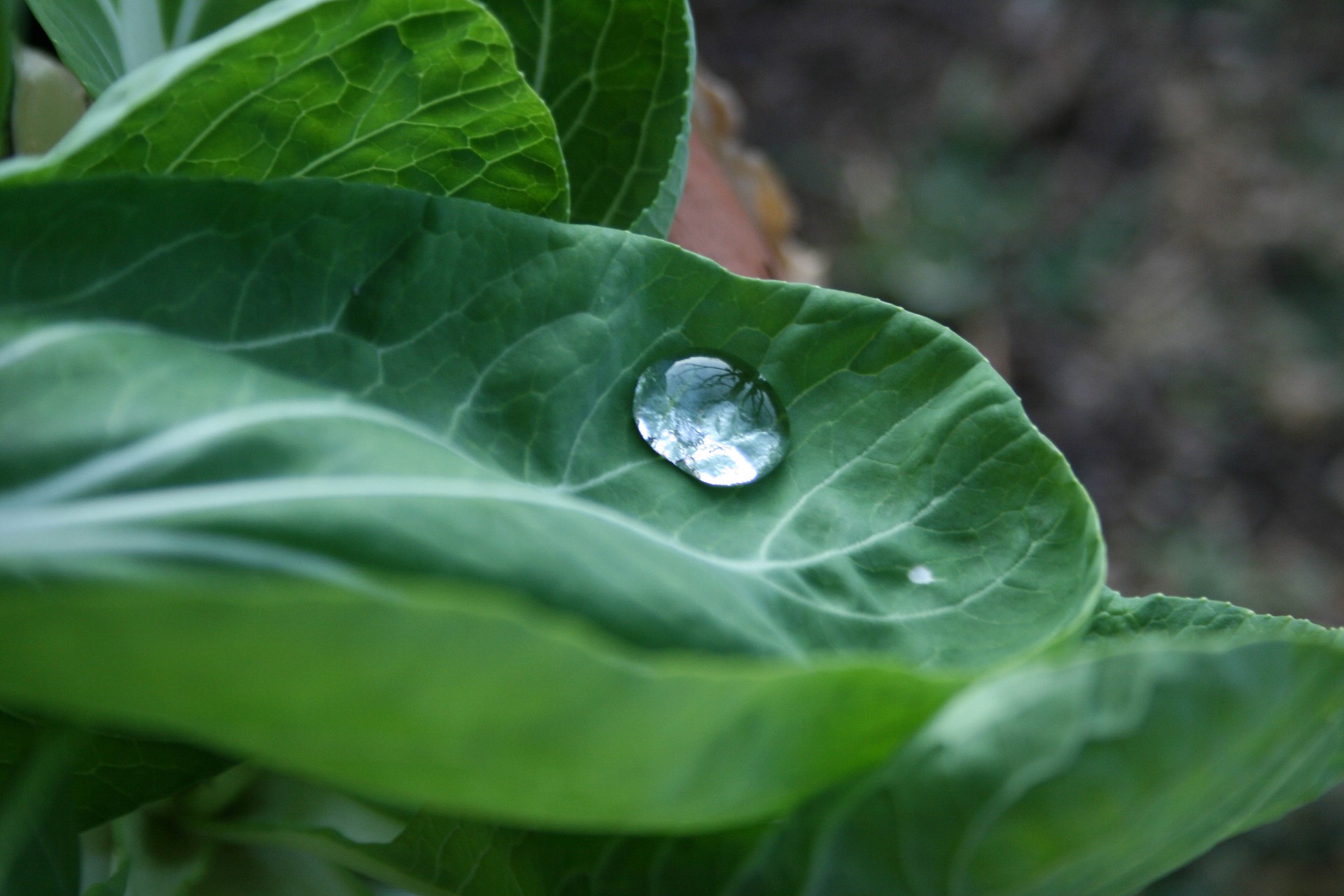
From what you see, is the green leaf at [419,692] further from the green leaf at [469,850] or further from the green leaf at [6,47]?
the green leaf at [6,47]

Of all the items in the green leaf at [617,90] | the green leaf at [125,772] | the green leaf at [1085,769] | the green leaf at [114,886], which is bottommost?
the green leaf at [114,886]

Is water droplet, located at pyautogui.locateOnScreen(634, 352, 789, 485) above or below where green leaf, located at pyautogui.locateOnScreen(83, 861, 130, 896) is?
above

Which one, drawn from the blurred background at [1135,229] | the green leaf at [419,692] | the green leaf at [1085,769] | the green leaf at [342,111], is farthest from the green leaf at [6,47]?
the blurred background at [1135,229]

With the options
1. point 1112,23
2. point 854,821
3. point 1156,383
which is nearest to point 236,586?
point 854,821

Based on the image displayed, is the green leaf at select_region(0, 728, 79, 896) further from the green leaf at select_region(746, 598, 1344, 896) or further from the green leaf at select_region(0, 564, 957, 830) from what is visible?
the green leaf at select_region(746, 598, 1344, 896)

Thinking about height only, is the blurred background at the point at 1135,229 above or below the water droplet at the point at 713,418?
below

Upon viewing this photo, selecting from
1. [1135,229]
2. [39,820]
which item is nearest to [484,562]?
[39,820]

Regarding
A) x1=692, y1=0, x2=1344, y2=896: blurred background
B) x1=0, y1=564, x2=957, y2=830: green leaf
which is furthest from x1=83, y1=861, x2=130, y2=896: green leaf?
x1=692, y1=0, x2=1344, y2=896: blurred background
